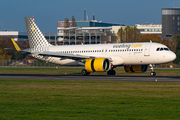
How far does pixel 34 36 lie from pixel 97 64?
16597 mm

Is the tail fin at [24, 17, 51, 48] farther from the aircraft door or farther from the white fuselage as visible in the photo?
the aircraft door

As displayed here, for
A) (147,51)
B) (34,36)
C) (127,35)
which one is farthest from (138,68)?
(127,35)

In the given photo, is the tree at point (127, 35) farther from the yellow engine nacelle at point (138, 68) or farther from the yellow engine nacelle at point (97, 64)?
the yellow engine nacelle at point (97, 64)

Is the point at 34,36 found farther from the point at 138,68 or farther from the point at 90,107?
the point at 90,107

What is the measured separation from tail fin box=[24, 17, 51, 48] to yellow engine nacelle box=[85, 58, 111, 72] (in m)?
13.1

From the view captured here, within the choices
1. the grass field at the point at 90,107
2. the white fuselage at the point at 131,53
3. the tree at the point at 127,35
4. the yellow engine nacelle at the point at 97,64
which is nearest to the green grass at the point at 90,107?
the grass field at the point at 90,107

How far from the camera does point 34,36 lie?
5400 centimetres

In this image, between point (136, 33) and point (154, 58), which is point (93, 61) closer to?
point (154, 58)

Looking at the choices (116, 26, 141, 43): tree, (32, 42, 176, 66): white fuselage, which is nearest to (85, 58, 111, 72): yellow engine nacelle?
(32, 42, 176, 66): white fuselage

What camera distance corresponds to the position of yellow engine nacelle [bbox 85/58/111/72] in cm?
4116

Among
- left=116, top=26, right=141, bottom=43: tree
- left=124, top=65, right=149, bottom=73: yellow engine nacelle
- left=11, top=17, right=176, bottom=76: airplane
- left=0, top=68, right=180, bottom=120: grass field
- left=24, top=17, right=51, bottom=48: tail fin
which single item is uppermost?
left=116, top=26, right=141, bottom=43: tree

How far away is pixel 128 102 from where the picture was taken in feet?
55.4

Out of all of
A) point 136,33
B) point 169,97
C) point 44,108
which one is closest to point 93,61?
point 169,97

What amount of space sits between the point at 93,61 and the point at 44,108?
1072 inches
